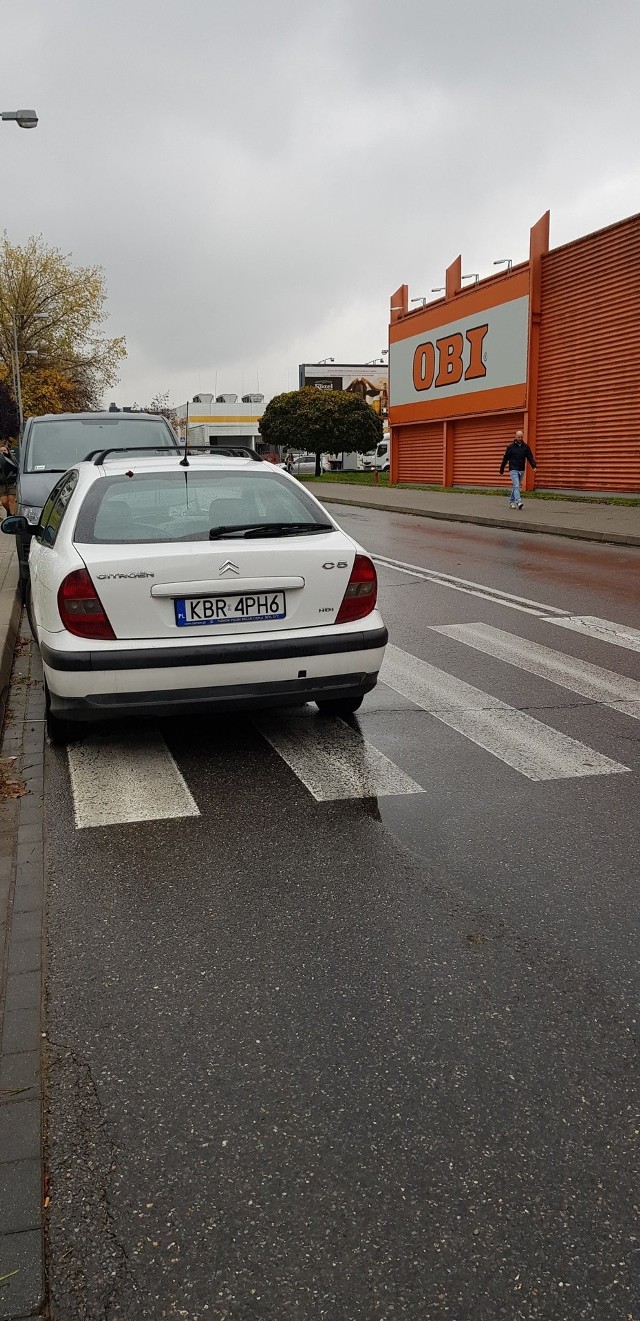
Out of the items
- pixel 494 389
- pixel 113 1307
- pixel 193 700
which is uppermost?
pixel 494 389

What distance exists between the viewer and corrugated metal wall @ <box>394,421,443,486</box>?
35969 mm

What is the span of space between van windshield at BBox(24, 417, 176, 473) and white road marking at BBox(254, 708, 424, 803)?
632cm

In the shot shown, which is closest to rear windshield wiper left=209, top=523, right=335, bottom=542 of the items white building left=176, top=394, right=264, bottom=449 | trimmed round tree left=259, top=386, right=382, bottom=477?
trimmed round tree left=259, top=386, right=382, bottom=477

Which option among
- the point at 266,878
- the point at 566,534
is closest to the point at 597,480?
the point at 566,534

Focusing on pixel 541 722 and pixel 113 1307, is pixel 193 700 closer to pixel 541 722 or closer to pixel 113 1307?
pixel 541 722

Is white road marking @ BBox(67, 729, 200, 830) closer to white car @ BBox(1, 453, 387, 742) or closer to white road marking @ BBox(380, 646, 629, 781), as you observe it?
white car @ BBox(1, 453, 387, 742)

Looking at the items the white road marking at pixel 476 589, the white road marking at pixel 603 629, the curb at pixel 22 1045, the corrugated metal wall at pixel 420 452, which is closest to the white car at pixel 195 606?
the curb at pixel 22 1045

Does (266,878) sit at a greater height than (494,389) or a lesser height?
lesser

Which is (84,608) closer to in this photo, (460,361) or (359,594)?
(359,594)

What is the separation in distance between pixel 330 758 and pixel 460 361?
96.6 feet

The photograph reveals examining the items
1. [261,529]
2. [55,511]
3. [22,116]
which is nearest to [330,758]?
[261,529]

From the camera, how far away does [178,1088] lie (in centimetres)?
274

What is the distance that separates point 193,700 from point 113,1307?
326 cm

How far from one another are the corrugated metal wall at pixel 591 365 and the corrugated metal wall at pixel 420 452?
7.39 meters
